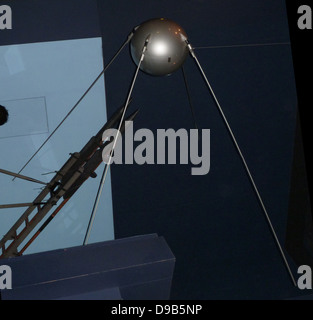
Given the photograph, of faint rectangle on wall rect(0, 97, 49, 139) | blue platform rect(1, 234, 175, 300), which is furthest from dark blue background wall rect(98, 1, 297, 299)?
blue platform rect(1, 234, 175, 300)

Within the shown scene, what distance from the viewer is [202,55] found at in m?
3.32

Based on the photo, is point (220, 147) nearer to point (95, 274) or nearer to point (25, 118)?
point (25, 118)

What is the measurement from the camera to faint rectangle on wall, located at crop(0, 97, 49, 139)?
3221mm

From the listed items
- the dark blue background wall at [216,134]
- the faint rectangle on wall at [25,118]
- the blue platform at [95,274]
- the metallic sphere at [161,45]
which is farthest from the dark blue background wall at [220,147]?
the blue platform at [95,274]

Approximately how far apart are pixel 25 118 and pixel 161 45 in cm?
195

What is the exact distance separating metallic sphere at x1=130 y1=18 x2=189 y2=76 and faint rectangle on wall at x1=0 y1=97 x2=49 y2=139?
1.69 m

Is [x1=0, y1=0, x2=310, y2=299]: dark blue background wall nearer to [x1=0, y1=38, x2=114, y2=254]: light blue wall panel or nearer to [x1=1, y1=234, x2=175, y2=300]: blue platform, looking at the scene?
[x1=0, y1=38, x2=114, y2=254]: light blue wall panel

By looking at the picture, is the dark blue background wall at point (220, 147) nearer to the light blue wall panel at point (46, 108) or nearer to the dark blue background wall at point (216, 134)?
the dark blue background wall at point (216, 134)

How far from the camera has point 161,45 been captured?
178 cm

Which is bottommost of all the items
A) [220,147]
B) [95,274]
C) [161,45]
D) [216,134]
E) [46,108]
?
[95,274]

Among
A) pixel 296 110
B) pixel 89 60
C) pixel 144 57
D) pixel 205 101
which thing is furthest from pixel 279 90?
pixel 144 57

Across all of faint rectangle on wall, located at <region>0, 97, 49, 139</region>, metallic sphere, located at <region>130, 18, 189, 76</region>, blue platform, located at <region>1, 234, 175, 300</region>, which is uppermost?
faint rectangle on wall, located at <region>0, 97, 49, 139</region>

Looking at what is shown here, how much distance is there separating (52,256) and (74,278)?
0.26m

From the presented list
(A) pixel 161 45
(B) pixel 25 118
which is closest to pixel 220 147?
(B) pixel 25 118
